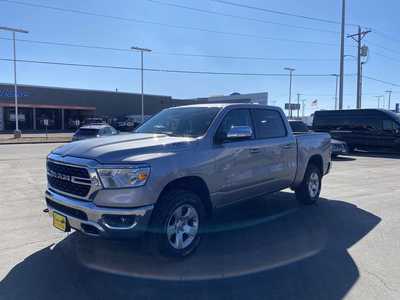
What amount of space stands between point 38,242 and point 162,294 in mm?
2322

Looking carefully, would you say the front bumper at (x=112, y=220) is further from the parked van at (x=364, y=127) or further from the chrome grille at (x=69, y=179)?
the parked van at (x=364, y=127)

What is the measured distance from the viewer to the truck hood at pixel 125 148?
3955 millimetres

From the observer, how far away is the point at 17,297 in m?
3.53

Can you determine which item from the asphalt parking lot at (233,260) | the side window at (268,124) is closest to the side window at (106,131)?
the asphalt parking lot at (233,260)

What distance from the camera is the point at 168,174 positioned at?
410 cm

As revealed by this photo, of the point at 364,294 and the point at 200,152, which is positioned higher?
the point at 200,152

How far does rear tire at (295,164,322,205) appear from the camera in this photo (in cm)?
721

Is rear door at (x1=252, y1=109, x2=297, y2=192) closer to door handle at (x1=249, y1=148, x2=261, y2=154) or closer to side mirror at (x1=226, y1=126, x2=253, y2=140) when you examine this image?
door handle at (x1=249, y1=148, x2=261, y2=154)

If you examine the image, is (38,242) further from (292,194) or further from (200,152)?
(292,194)

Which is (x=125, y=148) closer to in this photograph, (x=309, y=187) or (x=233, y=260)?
(x=233, y=260)

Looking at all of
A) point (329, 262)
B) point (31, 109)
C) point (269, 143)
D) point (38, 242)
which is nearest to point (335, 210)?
point (269, 143)

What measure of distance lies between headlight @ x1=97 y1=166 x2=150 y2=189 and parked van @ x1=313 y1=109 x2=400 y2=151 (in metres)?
17.5

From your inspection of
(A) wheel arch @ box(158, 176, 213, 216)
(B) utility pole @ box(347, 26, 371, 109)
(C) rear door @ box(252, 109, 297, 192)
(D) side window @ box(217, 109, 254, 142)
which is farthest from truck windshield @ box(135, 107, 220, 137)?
(B) utility pole @ box(347, 26, 371, 109)

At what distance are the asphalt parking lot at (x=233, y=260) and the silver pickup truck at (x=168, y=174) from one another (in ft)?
1.54
